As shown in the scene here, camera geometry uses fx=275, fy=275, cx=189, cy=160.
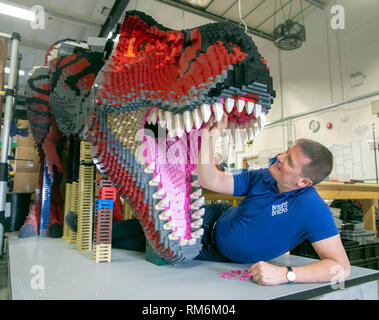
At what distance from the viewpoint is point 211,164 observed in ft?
3.39

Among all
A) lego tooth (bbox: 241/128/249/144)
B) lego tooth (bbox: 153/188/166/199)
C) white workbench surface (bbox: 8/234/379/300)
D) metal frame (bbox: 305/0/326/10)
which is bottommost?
white workbench surface (bbox: 8/234/379/300)

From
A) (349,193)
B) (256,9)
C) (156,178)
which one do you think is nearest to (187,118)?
(156,178)

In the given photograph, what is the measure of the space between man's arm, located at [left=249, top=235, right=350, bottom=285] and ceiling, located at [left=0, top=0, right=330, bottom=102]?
171 inches

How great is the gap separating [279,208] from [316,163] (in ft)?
0.64

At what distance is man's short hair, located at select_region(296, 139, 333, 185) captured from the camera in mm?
927

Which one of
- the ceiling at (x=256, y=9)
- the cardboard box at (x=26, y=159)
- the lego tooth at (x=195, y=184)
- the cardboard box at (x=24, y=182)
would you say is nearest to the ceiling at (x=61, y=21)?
the ceiling at (x=256, y=9)

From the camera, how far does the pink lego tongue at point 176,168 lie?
911 millimetres

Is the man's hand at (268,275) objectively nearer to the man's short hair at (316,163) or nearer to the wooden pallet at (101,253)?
the man's short hair at (316,163)

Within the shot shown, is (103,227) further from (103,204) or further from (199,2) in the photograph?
(199,2)

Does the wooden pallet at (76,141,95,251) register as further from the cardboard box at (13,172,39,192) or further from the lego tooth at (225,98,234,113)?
the cardboard box at (13,172,39,192)

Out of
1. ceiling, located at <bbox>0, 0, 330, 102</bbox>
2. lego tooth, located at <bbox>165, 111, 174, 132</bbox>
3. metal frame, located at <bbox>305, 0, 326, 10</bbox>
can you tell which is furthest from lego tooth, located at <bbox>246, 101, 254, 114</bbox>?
metal frame, located at <bbox>305, 0, 326, 10</bbox>

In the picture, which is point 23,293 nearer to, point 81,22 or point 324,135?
point 81,22

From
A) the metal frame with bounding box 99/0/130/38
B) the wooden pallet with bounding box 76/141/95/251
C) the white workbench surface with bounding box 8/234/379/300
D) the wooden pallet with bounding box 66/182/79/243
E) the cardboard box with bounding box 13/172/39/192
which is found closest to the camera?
the white workbench surface with bounding box 8/234/379/300
